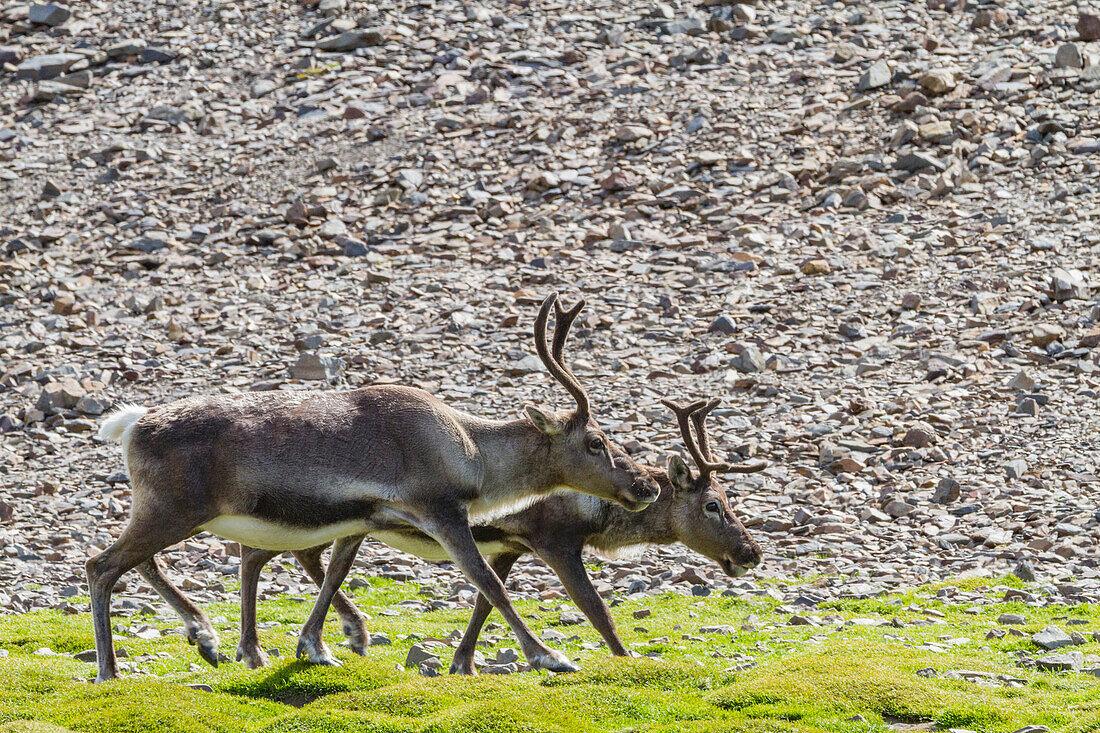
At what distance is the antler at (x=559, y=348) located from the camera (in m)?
13.4

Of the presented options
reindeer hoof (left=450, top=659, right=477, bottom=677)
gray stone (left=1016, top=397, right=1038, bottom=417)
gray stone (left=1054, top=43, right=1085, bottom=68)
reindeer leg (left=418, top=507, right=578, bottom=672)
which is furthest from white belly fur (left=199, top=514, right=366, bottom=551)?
gray stone (left=1054, top=43, right=1085, bottom=68)

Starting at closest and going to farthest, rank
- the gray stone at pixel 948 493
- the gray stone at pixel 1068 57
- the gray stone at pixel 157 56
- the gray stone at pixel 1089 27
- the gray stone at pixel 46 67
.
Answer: the gray stone at pixel 948 493
the gray stone at pixel 1068 57
the gray stone at pixel 1089 27
the gray stone at pixel 46 67
the gray stone at pixel 157 56

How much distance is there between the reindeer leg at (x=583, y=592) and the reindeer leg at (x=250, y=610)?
2.72m

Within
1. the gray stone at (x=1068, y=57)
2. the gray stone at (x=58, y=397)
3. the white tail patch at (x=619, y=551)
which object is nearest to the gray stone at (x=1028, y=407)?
the white tail patch at (x=619, y=551)

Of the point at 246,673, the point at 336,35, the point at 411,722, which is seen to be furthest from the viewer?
the point at 336,35

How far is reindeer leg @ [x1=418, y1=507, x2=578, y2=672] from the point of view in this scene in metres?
12.1

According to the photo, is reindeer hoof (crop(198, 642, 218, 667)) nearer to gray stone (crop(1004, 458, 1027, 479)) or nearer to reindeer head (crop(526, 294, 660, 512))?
reindeer head (crop(526, 294, 660, 512))

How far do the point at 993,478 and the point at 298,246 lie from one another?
55.0 feet

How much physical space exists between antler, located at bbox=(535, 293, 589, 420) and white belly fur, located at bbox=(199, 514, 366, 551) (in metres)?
2.48

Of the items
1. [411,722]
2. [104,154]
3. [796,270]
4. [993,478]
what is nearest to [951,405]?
[993,478]

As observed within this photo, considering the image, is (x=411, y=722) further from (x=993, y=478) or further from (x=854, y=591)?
(x=993, y=478)

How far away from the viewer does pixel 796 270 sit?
1156 inches

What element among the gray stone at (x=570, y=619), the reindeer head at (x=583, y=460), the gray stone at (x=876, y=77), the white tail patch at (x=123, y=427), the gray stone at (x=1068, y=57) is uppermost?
the white tail patch at (x=123, y=427)

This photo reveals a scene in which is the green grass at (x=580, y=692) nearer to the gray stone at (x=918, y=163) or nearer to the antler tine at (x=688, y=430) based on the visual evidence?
the antler tine at (x=688, y=430)
